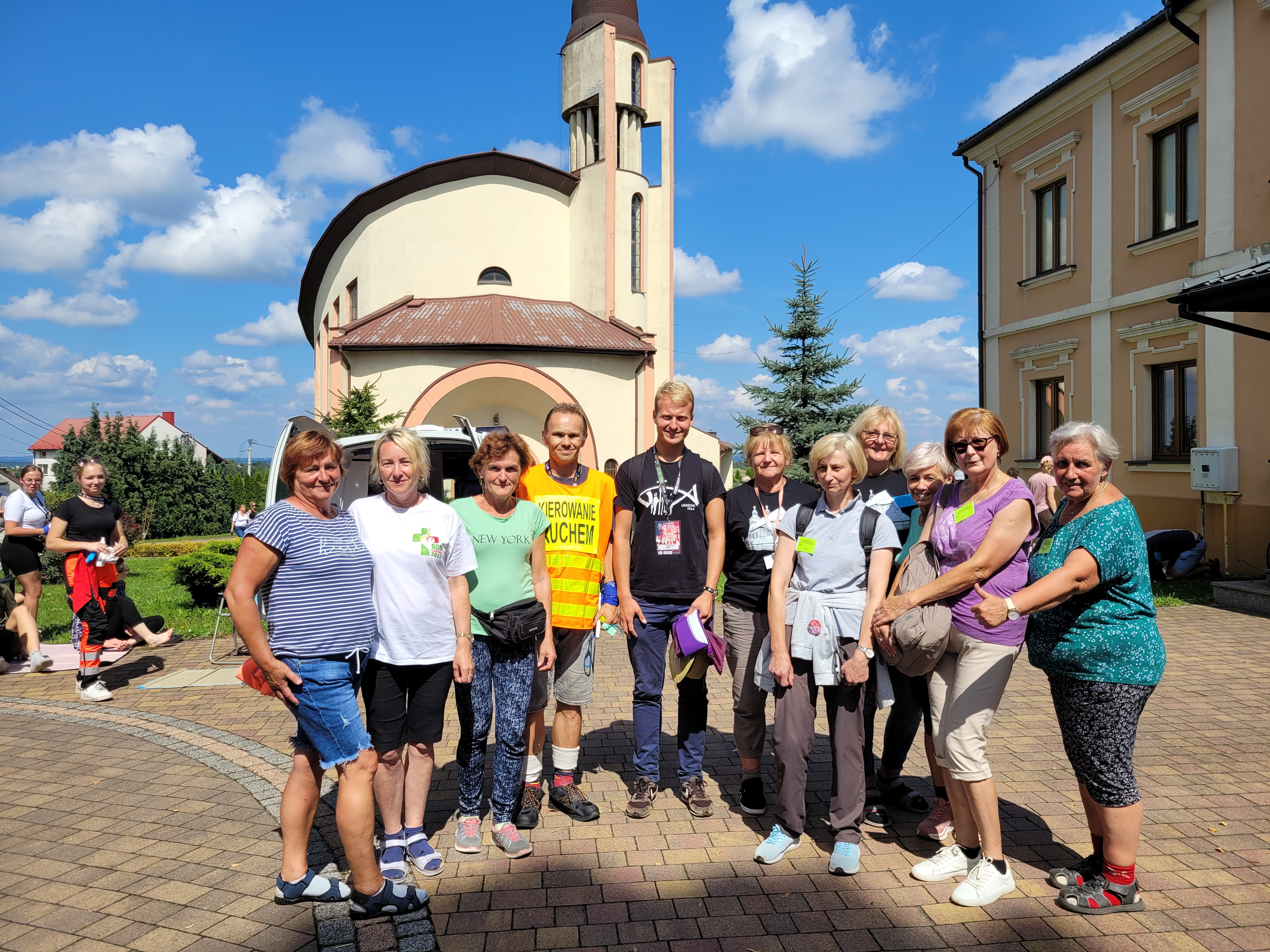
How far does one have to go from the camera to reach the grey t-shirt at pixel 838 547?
12.3 feet

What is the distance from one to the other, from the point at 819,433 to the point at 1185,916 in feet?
57.3

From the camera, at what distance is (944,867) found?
11.7ft

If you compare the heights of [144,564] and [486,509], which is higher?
[486,509]

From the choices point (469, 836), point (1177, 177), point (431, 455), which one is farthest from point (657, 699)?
point (1177, 177)

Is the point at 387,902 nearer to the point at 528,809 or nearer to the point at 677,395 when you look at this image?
the point at 528,809

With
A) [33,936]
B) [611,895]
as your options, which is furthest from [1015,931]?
[33,936]

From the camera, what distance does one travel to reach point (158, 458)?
3850cm

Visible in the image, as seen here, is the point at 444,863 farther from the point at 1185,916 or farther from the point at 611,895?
the point at 1185,916

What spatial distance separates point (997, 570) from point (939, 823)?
1367 millimetres

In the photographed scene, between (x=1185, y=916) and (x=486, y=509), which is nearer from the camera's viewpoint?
(x=1185, y=916)

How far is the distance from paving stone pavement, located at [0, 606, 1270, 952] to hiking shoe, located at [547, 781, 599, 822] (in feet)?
0.18

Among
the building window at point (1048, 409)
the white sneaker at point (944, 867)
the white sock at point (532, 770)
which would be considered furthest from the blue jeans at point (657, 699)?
the building window at point (1048, 409)

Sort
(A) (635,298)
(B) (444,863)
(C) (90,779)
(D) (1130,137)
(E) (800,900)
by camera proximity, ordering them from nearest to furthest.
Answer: (E) (800,900) → (B) (444,863) → (C) (90,779) → (D) (1130,137) → (A) (635,298)

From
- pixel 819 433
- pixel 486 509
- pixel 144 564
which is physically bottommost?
pixel 144 564
